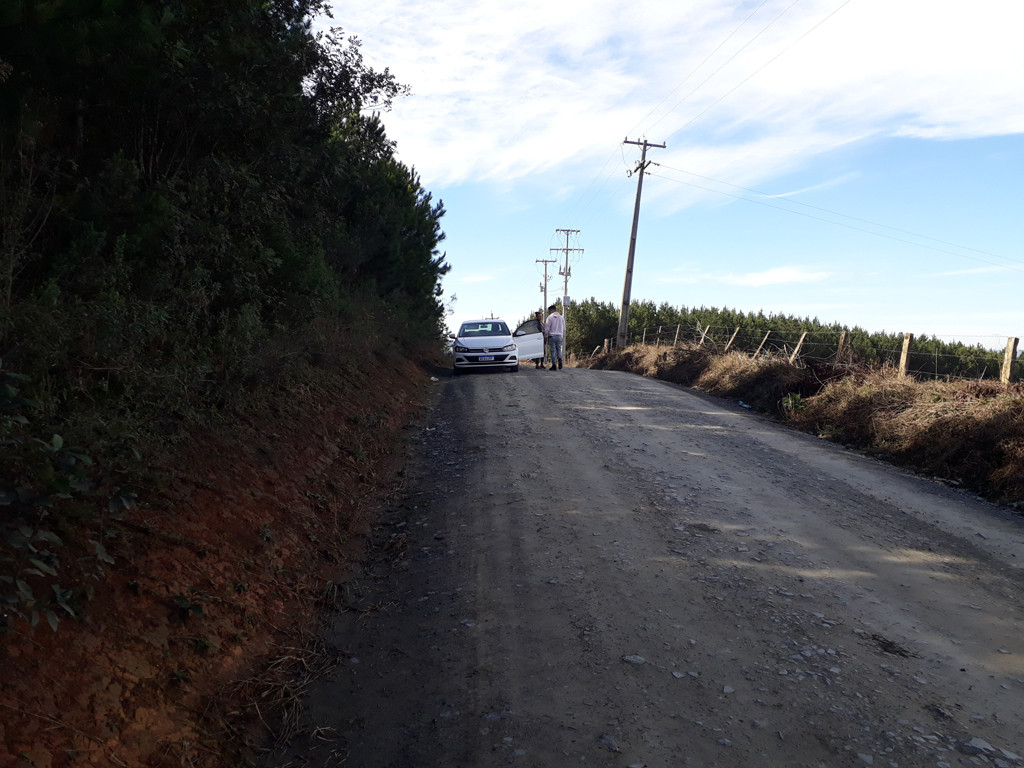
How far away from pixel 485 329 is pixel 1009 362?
1342 centimetres

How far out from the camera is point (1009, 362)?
11.5m

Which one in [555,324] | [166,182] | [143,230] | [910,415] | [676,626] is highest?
[166,182]

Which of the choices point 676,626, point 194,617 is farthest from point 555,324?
point 194,617

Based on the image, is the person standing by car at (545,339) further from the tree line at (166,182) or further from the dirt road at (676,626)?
the dirt road at (676,626)

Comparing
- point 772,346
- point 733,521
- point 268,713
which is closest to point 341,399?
point 733,521

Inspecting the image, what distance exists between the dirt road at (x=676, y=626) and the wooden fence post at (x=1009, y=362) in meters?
4.34

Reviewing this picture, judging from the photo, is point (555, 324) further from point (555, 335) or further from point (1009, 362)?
point (1009, 362)

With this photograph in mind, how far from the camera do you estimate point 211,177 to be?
24.2ft

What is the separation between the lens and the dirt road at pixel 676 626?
3.45 m

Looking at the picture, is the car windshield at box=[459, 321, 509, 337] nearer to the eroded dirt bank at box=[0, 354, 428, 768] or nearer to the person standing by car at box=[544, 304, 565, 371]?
the person standing by car at box=[544, 304, 565, 371]

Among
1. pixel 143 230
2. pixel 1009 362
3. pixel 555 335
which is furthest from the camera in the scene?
pixel 555 335

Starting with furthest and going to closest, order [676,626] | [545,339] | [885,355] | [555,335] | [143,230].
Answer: [545,339], [555,335], [885,355], [143,230], [676,626]

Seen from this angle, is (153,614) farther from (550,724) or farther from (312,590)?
(550,724)

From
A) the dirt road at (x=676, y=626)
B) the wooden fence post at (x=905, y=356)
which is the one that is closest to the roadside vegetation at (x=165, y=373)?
the dirt road at (x=676, y=626)
